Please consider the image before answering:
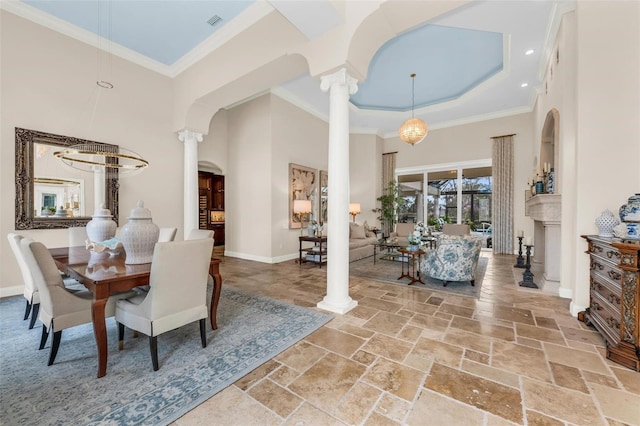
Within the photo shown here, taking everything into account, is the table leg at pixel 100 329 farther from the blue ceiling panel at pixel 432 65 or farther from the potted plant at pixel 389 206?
the potted plant at pixel 389 206

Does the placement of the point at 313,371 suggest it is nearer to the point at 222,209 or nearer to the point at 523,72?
the point at 523,72

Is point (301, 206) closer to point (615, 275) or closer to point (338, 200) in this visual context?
point (338, 200)

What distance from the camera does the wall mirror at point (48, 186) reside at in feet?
11.8

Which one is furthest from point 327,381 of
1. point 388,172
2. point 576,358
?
point 388,172

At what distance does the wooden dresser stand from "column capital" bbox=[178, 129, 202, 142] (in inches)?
243

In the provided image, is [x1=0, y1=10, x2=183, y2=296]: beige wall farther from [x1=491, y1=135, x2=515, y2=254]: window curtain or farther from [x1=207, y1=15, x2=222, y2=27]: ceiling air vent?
[x1=491, y1=135, x2=515, y2=254]: window curtain

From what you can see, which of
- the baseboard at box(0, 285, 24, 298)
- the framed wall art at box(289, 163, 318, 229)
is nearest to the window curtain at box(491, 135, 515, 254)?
the framed wall art at box(289, 163, 318, 229)

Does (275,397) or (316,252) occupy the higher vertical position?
(316,252)

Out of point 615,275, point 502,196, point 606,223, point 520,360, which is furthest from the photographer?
point 502,196

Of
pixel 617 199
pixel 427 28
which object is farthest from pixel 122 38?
pixel 617 199

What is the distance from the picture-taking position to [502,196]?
684 centimetres

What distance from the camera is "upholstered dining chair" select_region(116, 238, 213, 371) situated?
1.83 m

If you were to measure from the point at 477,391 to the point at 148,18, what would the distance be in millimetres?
5847

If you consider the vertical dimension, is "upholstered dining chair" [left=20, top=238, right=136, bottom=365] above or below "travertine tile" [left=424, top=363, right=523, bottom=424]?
above
